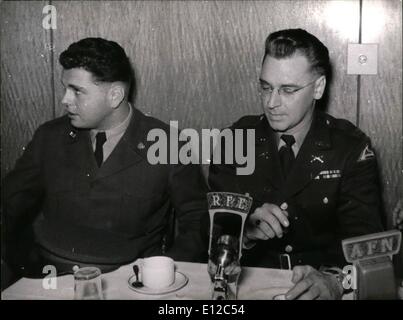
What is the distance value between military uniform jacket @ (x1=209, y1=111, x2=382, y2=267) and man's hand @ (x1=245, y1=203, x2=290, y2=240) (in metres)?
0.42

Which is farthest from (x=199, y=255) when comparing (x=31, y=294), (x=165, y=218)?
(x=31, y=294)

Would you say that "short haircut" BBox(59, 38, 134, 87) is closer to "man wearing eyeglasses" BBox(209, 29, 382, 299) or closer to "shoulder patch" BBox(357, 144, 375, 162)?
"man wearing eyeglasses" BBox(209, 29, 382, 299)

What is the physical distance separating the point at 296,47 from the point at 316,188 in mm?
519

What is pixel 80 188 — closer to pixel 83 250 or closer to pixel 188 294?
pixel 83 250

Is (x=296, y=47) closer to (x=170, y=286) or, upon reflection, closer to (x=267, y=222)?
(x=267, y=222)

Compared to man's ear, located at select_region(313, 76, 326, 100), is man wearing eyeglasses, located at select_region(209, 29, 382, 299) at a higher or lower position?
lower

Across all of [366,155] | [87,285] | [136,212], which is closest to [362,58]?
[366,155]

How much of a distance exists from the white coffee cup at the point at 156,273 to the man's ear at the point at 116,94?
0.87 meters

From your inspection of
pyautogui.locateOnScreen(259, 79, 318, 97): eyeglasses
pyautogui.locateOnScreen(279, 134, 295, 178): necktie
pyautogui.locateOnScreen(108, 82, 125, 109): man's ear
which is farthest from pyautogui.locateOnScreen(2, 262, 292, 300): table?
pyautogui.locateOnScreen(108, 82, 125, 109): man's ear

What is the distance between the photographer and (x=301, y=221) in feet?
5.69

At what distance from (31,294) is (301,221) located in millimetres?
1021

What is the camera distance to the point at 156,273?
1.10 meters

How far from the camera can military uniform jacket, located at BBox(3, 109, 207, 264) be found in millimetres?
1797

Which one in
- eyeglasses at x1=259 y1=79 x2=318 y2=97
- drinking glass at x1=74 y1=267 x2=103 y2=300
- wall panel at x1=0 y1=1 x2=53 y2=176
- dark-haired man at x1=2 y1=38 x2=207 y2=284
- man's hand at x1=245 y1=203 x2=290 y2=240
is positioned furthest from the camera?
wall panel at x1=0 y1=1 x2=53 y2=176
